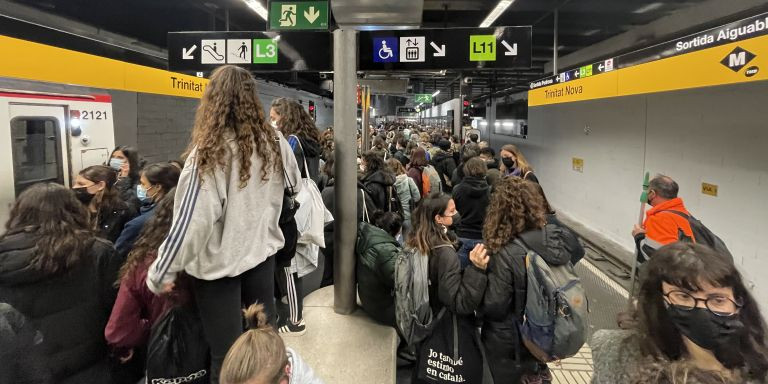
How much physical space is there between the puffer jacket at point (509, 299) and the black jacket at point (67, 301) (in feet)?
6.24

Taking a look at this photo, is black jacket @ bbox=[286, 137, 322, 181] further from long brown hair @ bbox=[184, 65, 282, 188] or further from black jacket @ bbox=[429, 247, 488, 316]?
black jacket @ bbox=[429, 247, 488, 316]

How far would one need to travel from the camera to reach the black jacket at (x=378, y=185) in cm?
454

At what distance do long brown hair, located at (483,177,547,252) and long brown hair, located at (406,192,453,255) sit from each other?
272 millimetres

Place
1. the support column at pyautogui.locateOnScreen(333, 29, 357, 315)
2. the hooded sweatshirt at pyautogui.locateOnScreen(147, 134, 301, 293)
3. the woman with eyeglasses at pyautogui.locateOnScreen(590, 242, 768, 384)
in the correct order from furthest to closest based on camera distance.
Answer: the support column at pyautogui.locateOnScreen(333, 29, 357, 315)
the hooded sweatshirt at pyautogui.locateOnScreen(147, 134, 301, 293)
the woman with eyeglasses at pyautogui.locateOnScreen(590, 242, 768, 384)

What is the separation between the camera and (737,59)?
312 centimetres

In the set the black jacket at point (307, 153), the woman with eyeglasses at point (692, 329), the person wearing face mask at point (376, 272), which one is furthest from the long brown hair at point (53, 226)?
the woman with eyeglasses at point (692, 329)

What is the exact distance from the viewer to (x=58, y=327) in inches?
76.7

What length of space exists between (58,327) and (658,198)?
4.20 metres

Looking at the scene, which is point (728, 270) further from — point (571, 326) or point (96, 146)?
point (96, 146)

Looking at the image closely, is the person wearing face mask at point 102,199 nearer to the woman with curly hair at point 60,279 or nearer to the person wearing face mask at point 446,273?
the woman with curly hair at point 60,279

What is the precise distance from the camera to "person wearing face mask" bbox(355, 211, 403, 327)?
129 inches

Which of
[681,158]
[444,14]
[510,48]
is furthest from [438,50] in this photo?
[444,14]

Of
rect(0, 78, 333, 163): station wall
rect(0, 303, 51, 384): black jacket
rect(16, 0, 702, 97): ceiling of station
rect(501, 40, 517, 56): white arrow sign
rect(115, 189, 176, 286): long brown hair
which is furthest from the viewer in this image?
rect(16, 0, 702, 97): ceiling of station

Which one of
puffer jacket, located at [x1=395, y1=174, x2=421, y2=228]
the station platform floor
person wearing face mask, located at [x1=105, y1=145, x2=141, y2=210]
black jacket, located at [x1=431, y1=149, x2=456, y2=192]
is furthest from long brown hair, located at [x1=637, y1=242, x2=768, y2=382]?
black jacket, located at [x1=431, y1=149, x2=456, y2=192]
